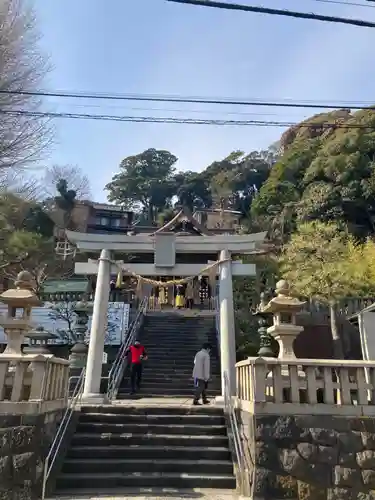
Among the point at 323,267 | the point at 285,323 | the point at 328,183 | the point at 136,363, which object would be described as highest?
the point at 328,183

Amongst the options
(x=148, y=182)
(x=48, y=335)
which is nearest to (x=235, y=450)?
(x=48, y=335)

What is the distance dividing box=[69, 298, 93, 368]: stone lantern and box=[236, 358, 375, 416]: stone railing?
8655 mm

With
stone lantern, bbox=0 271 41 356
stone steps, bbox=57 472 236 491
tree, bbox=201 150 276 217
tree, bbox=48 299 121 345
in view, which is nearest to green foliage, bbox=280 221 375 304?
tree, bbox=48 299 121 345

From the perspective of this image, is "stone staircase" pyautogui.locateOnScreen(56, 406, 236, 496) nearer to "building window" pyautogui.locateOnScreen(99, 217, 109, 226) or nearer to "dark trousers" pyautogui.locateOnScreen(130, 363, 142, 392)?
"dark trousers" pyautogui.locateOnScreen(130, 363, 142, 392)

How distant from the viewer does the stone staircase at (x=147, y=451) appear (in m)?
7.01

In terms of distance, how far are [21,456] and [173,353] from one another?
10.2 meters

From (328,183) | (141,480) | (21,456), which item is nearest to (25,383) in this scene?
(21,456)

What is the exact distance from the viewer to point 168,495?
6.54 meters

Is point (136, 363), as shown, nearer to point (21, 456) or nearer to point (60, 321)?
point (21, 456)

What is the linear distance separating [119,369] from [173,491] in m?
7.66

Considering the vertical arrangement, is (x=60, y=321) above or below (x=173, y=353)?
above

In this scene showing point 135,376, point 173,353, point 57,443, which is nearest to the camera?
point 57,443

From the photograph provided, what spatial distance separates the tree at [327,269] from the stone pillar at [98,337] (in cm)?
905

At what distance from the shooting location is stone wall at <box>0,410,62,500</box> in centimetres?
619
